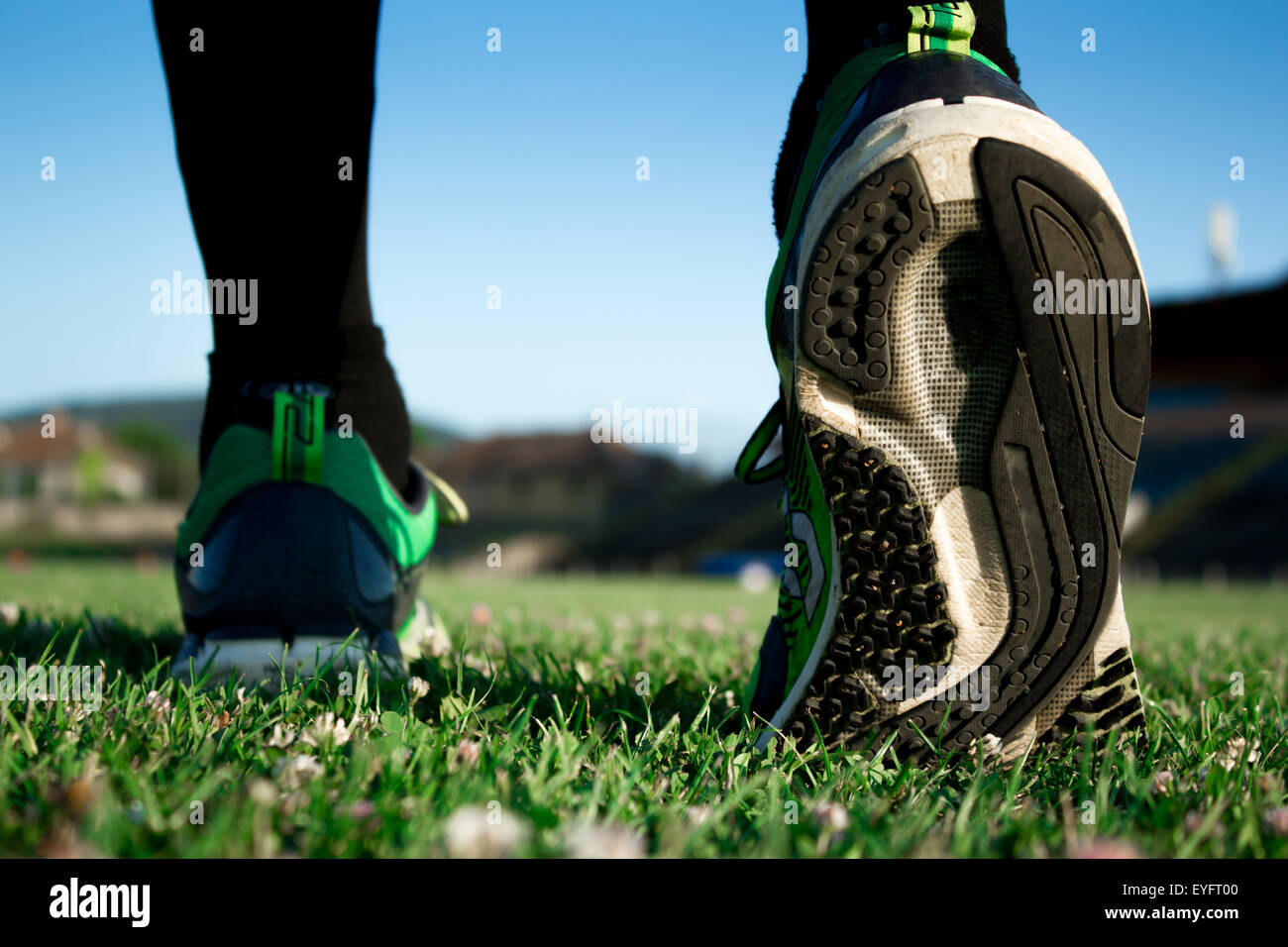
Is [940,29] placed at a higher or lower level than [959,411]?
higher

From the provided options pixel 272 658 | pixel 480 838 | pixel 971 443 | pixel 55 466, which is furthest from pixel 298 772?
pixel 55 466

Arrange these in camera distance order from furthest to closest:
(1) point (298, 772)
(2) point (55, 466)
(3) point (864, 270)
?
(2) point (55, 466), (3) point (864, 270), (1) point (298, 772)

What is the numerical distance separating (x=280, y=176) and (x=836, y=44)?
3.38 feet

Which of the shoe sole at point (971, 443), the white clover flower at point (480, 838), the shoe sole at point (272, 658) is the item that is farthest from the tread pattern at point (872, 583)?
the shoe sole at point (272, 658)

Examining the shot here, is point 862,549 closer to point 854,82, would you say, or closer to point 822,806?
point 822,806

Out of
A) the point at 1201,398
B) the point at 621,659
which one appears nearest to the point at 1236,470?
the point at 1201,398

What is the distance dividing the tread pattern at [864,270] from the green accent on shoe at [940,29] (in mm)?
271

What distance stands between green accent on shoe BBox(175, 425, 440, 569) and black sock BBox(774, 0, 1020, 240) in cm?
92

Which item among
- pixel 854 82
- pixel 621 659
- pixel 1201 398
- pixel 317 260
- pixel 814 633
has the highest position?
pixel 1201 398

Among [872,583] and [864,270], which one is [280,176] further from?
[872,583]

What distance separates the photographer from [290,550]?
1652mm

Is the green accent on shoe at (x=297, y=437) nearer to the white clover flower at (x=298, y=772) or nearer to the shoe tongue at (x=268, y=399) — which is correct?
the shoe tongue at (x=268, y=399)

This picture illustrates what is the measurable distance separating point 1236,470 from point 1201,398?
9.26m
